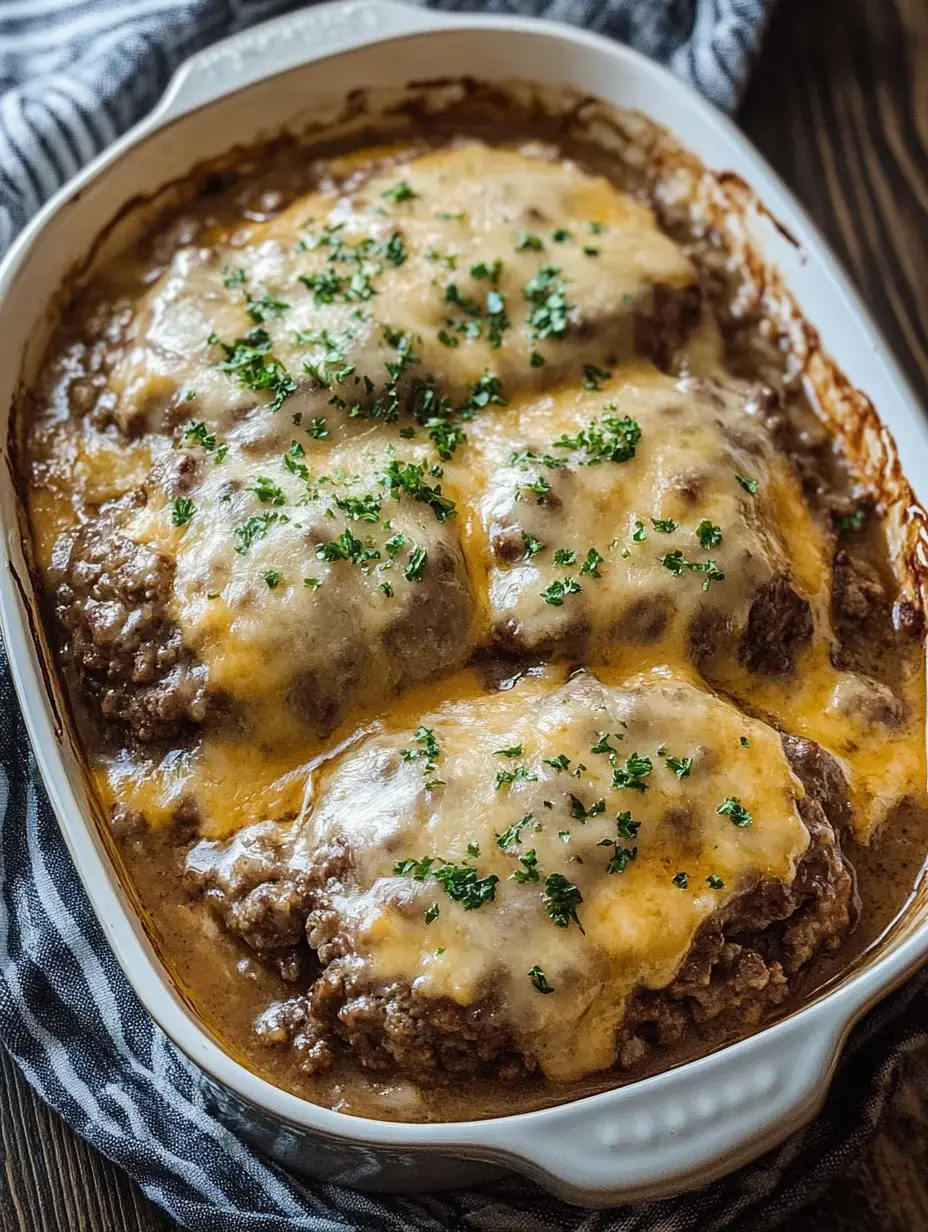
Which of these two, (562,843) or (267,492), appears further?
(267,492)

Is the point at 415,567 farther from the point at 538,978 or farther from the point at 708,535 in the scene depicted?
the point at 538,978

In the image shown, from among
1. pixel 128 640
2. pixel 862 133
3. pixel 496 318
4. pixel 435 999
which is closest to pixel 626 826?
pixel 435 999

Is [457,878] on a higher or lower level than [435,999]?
higher

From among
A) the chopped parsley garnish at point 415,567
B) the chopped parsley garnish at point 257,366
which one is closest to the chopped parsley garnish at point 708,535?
the chopped parsley garnish at point 415,567

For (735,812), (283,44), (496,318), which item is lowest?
(735,812)

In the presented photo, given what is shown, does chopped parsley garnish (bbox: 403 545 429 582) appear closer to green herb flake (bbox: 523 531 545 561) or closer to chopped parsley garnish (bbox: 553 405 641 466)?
green herb flake (bbox: 523 531 545 561)

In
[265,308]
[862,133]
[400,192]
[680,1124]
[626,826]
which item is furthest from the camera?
[862,133]

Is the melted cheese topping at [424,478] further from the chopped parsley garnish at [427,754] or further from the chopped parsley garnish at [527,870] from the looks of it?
the chopped parsley garnish at [527,870]
